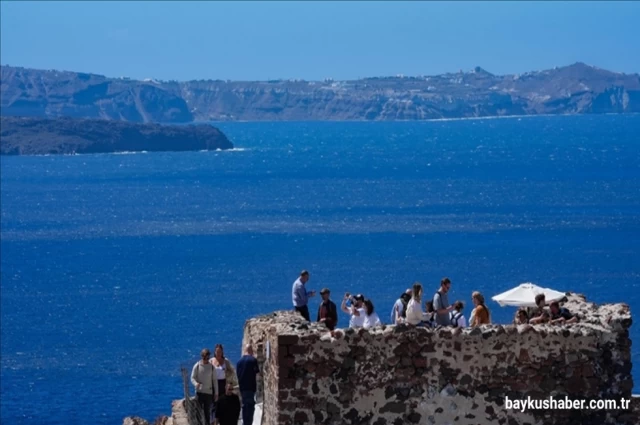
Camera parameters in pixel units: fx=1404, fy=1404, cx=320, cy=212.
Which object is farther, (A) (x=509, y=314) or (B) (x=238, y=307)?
(B) (x=238, y=307)

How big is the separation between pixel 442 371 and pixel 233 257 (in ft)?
276

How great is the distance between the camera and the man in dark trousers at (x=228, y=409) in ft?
54.3

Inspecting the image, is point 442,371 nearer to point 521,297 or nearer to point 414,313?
point 414,313

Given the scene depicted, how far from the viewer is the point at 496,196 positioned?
137375 millimetres

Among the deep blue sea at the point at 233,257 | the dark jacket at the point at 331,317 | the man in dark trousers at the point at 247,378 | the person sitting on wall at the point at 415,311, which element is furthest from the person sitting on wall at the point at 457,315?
the deep blue sea at the point at 233,257

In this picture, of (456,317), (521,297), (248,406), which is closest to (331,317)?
(456,317)

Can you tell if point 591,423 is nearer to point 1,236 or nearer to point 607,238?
point 607,238

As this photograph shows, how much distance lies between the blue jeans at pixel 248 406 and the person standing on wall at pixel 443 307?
247cm

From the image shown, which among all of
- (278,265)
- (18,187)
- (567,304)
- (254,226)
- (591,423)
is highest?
(18,187)

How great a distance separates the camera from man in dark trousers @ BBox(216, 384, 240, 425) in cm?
1656

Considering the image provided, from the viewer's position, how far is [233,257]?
98.3 meters

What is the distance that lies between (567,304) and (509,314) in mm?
39995

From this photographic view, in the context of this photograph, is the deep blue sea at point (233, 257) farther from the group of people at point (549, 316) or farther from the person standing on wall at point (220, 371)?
the person standing on wall at point (220, 371)

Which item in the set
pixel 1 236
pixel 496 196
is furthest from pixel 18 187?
pixel 496 196
